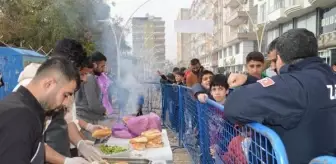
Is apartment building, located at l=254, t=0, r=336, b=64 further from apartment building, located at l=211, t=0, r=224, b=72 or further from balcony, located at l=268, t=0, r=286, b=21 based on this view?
apartment building, located at l=211, t=0, r=224, b=72

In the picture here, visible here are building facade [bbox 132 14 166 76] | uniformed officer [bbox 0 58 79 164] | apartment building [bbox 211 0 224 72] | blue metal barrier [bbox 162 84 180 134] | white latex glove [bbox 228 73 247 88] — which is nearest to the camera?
uniformed officer [bbox 0 58 79 164]

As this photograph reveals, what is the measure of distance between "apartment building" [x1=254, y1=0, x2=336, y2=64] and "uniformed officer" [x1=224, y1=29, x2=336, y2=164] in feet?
55.1

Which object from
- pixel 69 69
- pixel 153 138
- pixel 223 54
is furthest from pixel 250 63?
pixel 223 54

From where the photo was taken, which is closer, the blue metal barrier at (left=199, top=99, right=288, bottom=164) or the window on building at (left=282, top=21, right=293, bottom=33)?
the blue metal barrier at (left=199, top=99, right=288, bottom=164)

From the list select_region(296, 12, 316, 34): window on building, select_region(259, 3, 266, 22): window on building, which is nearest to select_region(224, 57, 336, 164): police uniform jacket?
select_region(296, 12, 316, 34): window on building

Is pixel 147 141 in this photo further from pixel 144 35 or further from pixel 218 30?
pixel 218 30

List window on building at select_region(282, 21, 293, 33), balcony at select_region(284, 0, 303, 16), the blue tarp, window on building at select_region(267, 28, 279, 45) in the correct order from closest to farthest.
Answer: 1. the blue tarp
2. balcony at select_region(284, 0, 303, 16)
3. window on building at select_region(282, 21, 293, 33)
4. window on building at select_region(267, 28, 279, 45)

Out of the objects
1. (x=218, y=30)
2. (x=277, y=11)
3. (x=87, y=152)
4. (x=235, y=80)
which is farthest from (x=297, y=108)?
(x=218, y=30)

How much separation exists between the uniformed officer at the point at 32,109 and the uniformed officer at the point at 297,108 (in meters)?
0.91

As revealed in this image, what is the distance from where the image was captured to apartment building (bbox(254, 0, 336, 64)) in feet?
67.9

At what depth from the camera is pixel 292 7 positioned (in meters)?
24.8

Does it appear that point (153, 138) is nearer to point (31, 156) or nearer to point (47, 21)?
point (31, 156)

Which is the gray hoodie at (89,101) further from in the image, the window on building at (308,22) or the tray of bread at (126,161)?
the window on building at (308,22)

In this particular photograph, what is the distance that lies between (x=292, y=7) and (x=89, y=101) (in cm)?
2419
